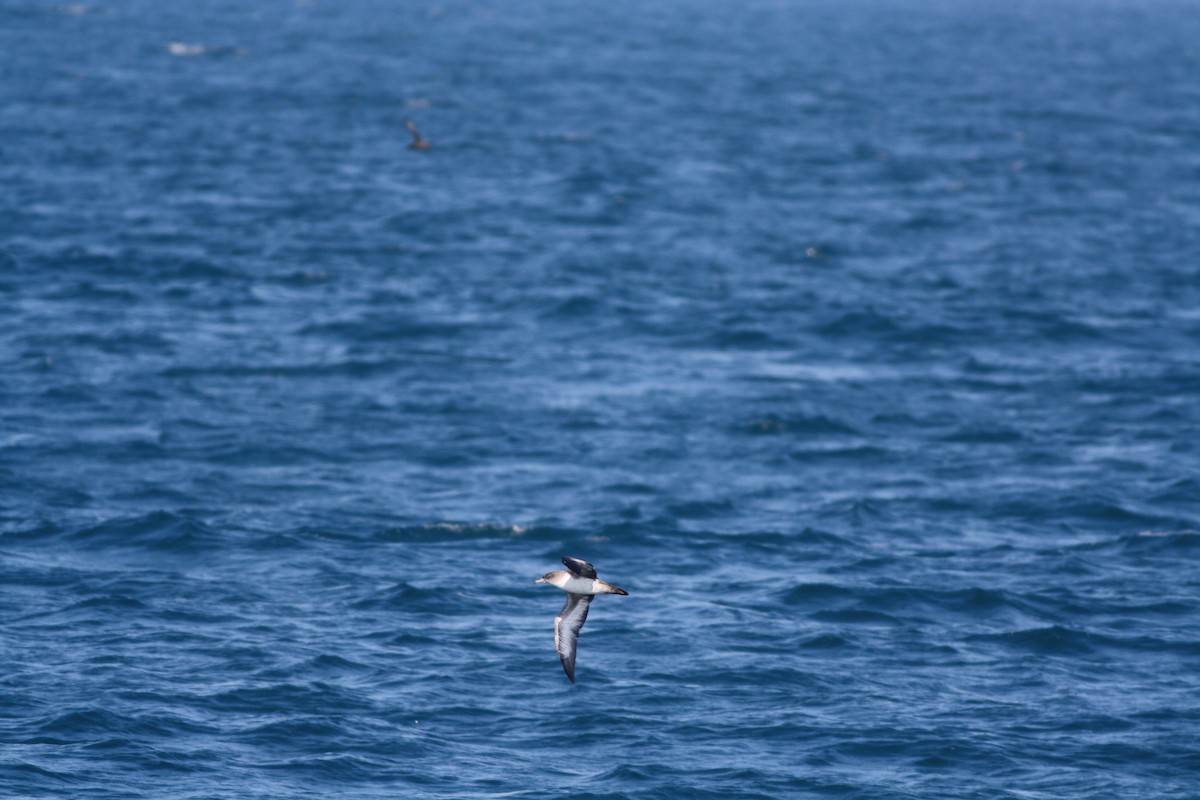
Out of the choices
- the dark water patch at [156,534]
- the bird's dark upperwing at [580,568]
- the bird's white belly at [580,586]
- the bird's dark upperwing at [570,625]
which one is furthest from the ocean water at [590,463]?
the bird's dark upperwing at [580,568]

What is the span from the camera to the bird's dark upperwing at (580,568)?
2503 cm

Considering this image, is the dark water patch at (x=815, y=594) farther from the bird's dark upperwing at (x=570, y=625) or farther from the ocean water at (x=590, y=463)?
the bird's dark upperwing at (x=570, y=625)

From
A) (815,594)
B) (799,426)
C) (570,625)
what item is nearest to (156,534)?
(815,594)

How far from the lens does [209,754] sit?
97.5 ft

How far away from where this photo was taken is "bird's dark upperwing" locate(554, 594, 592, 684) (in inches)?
Result: 1074

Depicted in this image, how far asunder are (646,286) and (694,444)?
16243 millimetres

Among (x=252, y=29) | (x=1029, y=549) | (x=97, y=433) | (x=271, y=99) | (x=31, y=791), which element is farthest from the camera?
(x=252, y=29)

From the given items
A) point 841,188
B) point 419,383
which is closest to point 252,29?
point 841,188

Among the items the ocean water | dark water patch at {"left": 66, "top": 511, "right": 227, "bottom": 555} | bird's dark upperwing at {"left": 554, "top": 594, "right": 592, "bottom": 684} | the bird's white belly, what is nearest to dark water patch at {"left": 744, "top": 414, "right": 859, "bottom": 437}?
the ocean water

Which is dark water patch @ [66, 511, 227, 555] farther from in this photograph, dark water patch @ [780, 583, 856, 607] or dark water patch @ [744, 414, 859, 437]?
dark water patch @ [744, 414, 859, 437]

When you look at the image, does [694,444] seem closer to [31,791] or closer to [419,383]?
[419,383]

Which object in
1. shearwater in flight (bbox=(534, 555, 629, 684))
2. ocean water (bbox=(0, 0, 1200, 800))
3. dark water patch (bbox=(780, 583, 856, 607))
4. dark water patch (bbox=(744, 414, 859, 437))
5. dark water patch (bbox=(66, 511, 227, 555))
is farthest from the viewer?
dark water patch (bbox=(744, 414, 859, 437))

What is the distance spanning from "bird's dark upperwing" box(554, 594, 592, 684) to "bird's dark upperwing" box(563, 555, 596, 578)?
58.6 inches

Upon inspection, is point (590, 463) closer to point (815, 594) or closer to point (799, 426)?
point (799, 426)
